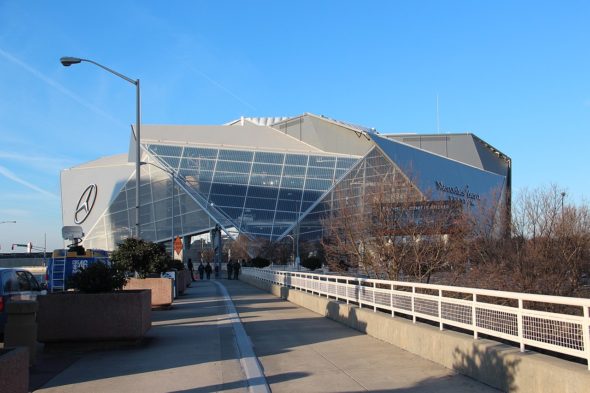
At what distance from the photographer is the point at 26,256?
12325 centimetres

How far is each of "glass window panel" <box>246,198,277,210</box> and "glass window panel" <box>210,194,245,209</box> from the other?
2.87ft

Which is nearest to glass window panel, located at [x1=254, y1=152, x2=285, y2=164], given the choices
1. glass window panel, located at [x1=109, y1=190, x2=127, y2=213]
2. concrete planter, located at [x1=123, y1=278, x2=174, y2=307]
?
glass window panel, located at [x1=109, y1=190, x2=127, y2=213]

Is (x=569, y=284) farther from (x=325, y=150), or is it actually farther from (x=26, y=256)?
(x=26, y=256)

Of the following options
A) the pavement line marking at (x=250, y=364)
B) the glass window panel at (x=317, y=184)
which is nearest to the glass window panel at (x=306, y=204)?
the glass window panel at (x=317, y=184)

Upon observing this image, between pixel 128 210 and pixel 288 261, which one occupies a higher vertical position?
pixel 128 210

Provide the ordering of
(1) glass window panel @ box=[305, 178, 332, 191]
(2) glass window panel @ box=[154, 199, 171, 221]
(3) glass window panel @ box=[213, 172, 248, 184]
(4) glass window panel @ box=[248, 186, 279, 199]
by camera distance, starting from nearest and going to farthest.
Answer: (4) glass window panel @ box=[248, 186, 279, 199]
(1) glass window panel @ box=[305, 178, 332, 191]
(3) glass window panel @ box=[213, 172, 248, 184]
(2) glass window panel @ box=[154, 199, 171, 221]

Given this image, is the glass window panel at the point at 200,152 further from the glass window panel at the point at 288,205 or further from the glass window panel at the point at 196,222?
the glass window panel at the point at 288,205

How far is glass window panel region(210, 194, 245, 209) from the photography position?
66.8 m

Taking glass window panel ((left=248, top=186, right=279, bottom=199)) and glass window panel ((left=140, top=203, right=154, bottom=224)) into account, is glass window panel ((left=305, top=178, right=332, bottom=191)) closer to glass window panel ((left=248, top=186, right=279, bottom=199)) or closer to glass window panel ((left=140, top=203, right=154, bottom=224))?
glass window panel ((left=248, top=186, right=279, bottom=199))

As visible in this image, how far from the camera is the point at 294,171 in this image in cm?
7031

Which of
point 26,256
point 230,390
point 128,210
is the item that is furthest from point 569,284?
point 26,256

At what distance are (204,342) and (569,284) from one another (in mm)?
10531

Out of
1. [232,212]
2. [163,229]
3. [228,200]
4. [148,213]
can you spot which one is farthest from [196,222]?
[148,213]

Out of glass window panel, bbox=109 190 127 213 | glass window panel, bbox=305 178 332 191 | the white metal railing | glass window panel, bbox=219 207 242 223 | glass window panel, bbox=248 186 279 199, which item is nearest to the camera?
the white metal railing
